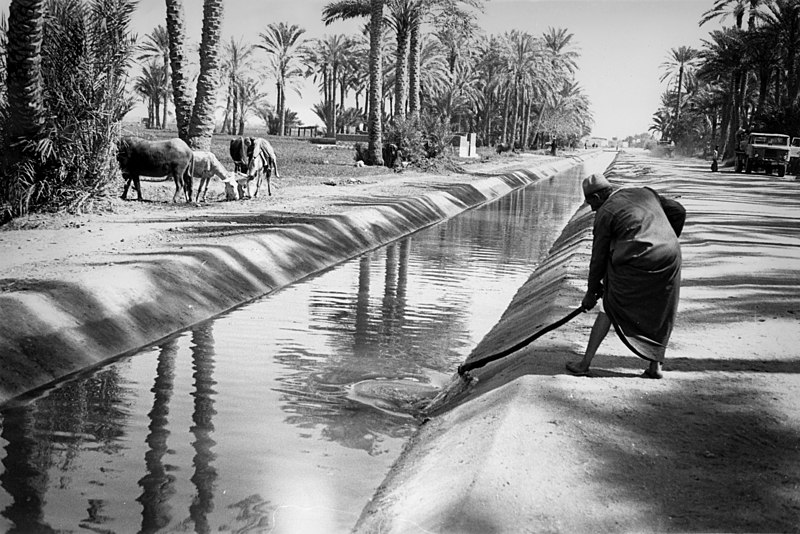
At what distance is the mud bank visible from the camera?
8.30 m

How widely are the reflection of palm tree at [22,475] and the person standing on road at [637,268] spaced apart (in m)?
3.77

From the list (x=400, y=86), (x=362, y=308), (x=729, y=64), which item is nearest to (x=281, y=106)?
(x=729, y=64)

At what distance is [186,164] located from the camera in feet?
60.2

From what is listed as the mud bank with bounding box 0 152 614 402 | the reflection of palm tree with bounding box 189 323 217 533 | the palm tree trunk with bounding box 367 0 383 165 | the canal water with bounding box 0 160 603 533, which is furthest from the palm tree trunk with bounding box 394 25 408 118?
the reflection of palm tree with bounding box 189 323 217 533

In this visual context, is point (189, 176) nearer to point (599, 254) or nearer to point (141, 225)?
→ point (141, 225)

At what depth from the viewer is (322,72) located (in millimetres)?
100938

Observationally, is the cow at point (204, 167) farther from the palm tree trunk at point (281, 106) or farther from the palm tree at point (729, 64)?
the palm tree trunk at point (281, 106)

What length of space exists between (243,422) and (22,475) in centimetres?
166

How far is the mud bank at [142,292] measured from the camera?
27.2ft

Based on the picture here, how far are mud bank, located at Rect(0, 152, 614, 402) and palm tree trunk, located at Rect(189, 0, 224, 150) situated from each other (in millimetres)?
5930

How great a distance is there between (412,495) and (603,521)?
1192 millimetres

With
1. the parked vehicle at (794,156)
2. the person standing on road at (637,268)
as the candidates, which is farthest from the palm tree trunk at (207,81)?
the parked vehicle at (794,156)

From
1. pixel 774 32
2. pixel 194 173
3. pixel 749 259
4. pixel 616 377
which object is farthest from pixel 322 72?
pixel 616 377

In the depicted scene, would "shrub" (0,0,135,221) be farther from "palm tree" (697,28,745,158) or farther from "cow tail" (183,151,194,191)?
"palm tree" (697,28,745,158)
